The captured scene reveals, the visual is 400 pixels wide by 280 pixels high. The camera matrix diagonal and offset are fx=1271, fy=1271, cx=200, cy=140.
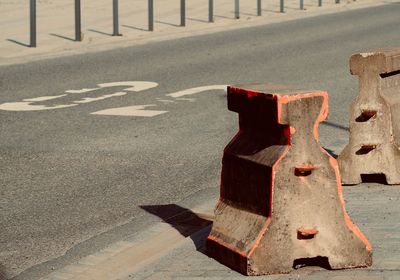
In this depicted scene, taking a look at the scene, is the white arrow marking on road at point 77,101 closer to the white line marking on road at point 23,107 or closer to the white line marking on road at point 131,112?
the white line marking on road at point 23,107

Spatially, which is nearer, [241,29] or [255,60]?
[255,60]

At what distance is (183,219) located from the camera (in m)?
8.73

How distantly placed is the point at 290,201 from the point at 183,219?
180cm

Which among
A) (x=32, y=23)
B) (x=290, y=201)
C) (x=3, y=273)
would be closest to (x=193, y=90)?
(x=32, y=23)

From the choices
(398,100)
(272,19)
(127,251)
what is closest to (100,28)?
(272,19)

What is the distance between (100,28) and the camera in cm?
2619

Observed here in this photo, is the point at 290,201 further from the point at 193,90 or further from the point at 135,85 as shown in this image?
the point at 135,85

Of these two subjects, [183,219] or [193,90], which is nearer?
[183,219]

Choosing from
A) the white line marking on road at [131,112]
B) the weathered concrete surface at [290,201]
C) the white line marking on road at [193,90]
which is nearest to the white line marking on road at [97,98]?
the white line marking on road at [193,90]

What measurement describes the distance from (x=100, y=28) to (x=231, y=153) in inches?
748

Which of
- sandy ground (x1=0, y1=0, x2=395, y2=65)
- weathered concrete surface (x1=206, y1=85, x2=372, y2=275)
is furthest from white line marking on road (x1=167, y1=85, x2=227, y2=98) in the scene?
weathered concrete surface (x1=206, y1=85, x2=372, y2=275)

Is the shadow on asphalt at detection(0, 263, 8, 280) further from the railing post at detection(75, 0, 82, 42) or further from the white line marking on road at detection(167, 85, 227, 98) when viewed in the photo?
the railing post at detection(75, 0, 82, 42)

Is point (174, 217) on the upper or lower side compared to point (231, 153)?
lower

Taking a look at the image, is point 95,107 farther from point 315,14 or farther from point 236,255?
point 315,14
